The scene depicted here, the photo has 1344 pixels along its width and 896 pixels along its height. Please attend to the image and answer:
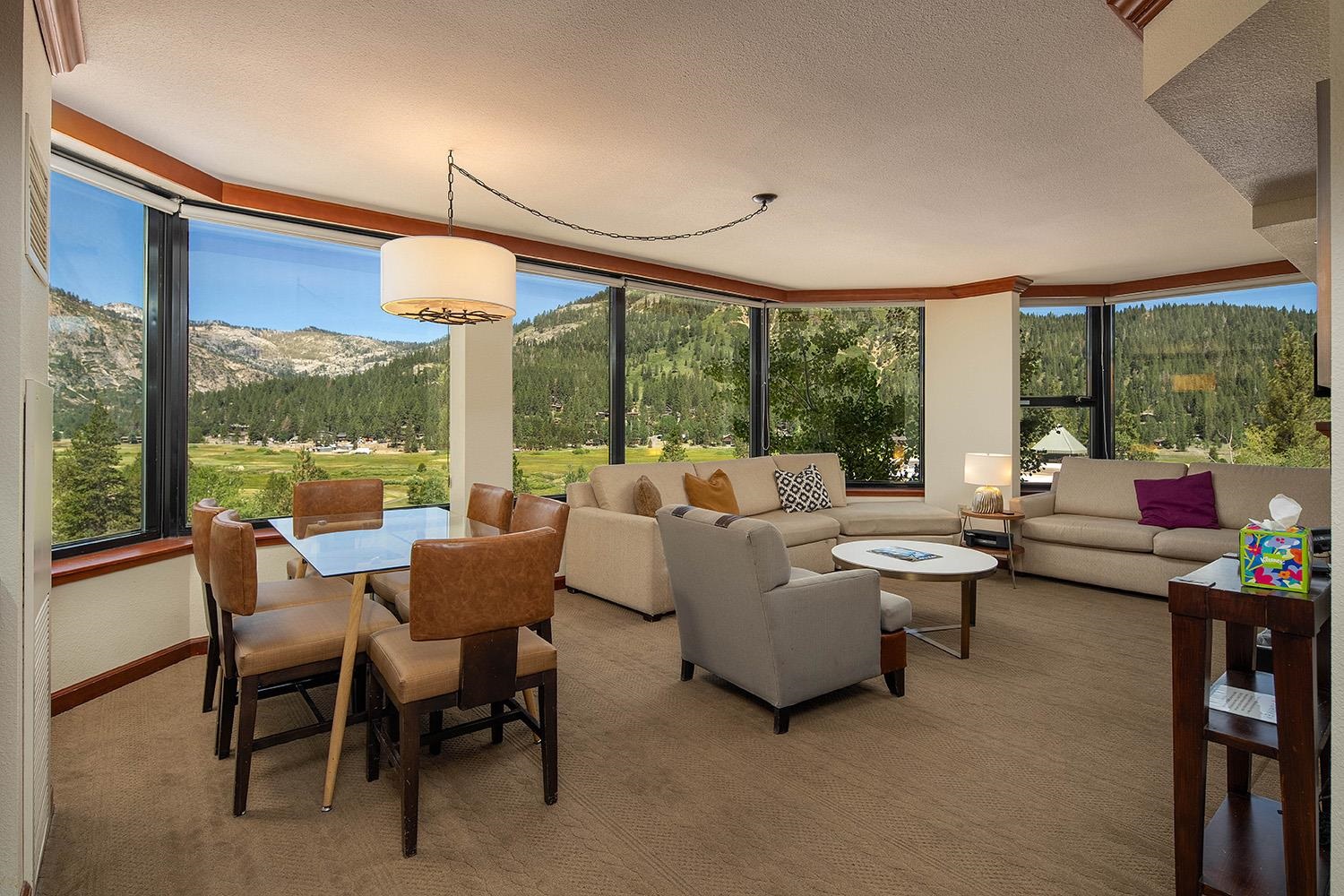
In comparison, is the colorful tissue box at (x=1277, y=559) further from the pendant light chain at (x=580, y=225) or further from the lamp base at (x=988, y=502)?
the lamp base at (x=988, y=502)

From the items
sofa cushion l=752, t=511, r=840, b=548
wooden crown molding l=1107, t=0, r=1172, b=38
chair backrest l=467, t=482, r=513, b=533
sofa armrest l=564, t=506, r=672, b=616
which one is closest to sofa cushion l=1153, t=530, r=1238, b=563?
sofa cushion l=752, t=511, r=840, b=548

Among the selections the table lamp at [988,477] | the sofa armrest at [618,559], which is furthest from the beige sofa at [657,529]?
the table lamp at [988,477]

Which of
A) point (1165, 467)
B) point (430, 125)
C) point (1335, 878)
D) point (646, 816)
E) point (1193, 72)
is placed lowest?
point (646, 816)

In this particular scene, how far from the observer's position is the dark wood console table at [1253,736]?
1537 mm

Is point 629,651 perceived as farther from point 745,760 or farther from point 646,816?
point 646,816

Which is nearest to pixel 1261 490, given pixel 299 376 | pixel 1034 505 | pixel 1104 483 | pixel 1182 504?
pixel 1182 504

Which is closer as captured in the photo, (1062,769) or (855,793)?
(855,793)

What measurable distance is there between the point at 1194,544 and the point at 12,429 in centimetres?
589

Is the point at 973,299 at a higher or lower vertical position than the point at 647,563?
higher

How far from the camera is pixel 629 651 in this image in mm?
3850

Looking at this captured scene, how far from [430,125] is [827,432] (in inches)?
195

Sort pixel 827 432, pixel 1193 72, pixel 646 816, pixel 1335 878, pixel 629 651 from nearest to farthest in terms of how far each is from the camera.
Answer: pixel 1335 878 → pixel 1193 72 → pixel 646 816 → pixel 629 651 → pixel 827 432

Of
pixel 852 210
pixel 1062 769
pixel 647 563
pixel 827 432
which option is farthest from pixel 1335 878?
pixel 827 432

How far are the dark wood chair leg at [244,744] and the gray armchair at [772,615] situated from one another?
1640mm
